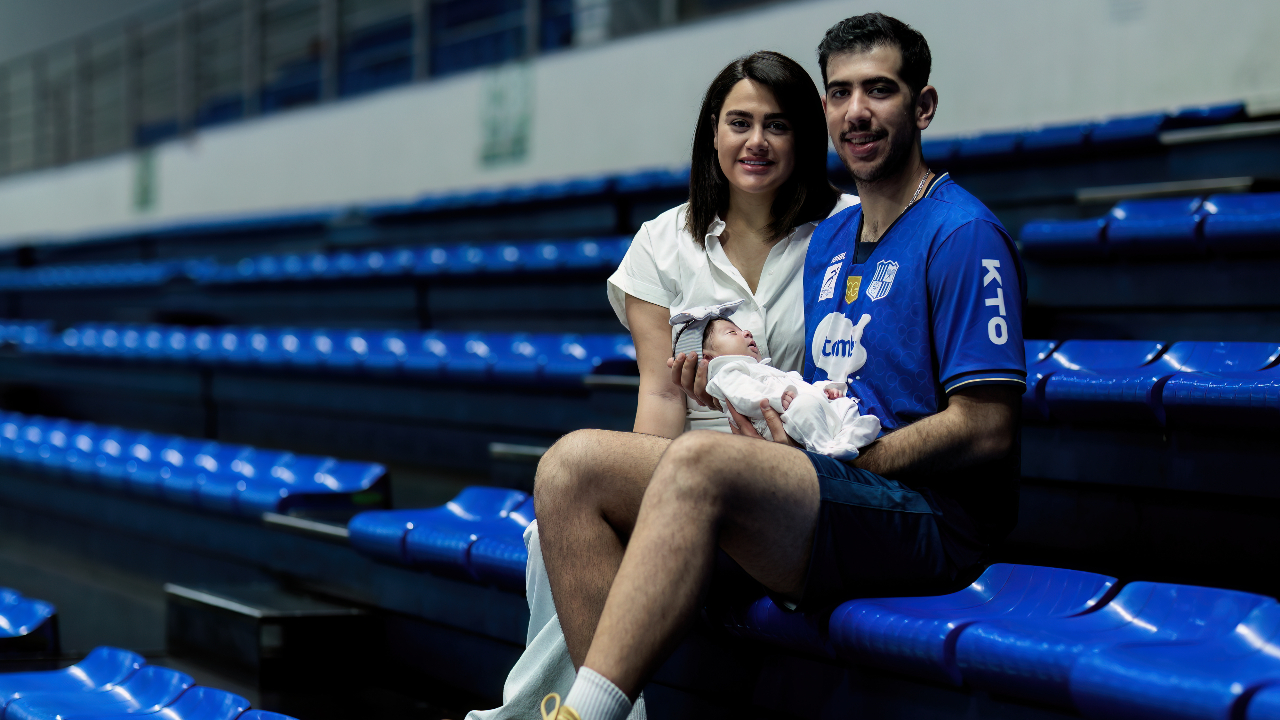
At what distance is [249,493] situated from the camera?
1.89 m

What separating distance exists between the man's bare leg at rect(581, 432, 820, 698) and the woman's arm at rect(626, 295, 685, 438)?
0.27 m

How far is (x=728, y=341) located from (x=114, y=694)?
0.88 metres

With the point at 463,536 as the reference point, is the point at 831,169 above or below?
above

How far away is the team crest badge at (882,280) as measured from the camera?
3.47ft

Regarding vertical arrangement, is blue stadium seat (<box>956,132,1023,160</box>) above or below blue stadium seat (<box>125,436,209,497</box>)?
above

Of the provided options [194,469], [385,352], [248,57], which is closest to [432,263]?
[385,352]

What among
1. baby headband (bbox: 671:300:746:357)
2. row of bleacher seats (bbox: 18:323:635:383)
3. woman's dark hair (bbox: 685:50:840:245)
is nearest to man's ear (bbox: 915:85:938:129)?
woman's dark hair (bbox: 685:50:840:245)

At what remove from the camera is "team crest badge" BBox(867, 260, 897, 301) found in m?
1.06

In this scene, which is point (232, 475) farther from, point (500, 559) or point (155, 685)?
point (500, 559)

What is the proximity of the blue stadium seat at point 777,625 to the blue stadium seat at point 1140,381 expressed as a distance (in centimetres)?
46

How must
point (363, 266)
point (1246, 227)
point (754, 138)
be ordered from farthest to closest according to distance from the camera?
1. point (363, 266)
2. point (1246, 227)
3. point (754, 138)

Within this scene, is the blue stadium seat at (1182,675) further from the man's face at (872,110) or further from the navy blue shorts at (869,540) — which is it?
the man's face at (872,110)

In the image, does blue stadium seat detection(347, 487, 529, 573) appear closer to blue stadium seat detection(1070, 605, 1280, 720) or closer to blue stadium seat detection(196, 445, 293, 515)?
blue stadium seat detection(196, 445, 293, 515)

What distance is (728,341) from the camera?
1119 mm
